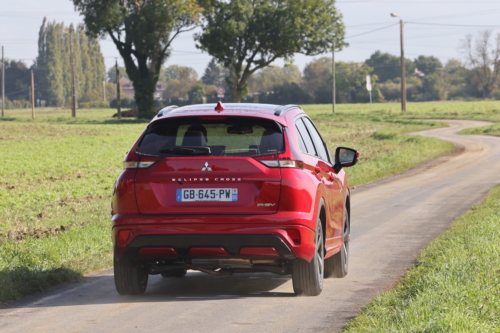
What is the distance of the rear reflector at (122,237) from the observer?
6.84m

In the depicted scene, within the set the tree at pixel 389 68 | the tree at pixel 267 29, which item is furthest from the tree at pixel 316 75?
the tree at pixel 267 29

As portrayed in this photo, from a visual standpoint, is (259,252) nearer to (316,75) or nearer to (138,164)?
(138,164)

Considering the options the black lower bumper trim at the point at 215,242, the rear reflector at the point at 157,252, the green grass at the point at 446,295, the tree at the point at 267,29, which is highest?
the tree at the point at 267,29

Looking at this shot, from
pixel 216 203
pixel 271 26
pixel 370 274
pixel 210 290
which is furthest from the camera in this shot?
pixel 271 26

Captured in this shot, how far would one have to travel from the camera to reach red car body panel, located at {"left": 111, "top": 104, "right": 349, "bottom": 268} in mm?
6672

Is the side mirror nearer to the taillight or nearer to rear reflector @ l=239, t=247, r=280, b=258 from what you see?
the taillight

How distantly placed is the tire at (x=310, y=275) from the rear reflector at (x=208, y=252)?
80cm

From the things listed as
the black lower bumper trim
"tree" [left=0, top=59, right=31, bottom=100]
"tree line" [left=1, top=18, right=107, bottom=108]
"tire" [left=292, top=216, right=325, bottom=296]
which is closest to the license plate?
the black lower bumper trim

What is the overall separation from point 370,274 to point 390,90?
15063 cm

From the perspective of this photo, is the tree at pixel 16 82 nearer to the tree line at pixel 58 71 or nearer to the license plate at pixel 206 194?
the tree line at pixel 58 71

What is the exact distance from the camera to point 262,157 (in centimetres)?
676

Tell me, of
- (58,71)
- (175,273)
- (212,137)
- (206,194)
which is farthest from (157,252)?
(58,71)

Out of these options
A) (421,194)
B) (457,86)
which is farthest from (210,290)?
(457,86)

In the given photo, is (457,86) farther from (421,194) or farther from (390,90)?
(421,194)
